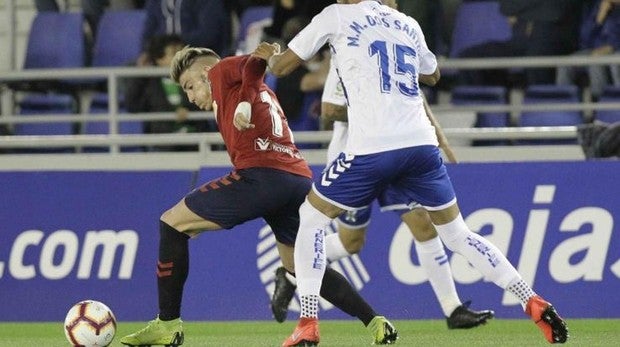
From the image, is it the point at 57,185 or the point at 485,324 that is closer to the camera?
the point at 485,324

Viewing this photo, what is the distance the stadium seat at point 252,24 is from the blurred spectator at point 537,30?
2.04 metres

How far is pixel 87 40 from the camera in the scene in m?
18.3

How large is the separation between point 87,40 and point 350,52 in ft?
30.4

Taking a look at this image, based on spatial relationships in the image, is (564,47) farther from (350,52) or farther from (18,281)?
(350,52)

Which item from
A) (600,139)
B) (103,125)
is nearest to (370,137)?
(600,139)

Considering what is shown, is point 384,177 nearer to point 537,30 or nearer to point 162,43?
point 537,30

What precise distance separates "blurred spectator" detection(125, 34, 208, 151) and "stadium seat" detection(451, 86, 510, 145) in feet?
8.05

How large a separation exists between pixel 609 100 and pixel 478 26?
1.75 meters

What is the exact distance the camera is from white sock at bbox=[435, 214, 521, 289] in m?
9.65

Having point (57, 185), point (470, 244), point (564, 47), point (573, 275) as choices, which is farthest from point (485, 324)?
point (564, 47)

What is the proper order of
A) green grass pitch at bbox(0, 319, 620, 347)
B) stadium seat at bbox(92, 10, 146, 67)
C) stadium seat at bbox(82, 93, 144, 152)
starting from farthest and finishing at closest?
stadium seat at bbox(92, 10, 146, 67) < stadium seat at bbox(82, 93, 144, 152) < green grass pitch at bbox(0, 319, 620, 347)

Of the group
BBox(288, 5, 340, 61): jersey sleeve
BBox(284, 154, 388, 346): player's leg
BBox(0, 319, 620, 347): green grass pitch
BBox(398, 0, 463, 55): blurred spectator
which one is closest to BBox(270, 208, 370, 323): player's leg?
BBox(0, 319, 620, 347): green grass pitch

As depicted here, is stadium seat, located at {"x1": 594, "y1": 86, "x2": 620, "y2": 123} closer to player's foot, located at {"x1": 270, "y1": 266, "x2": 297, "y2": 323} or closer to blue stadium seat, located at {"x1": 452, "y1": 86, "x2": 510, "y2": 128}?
blue stadium seat, located at {"x1": 452, "y1": 86, "x2": 510, "y2": 128}

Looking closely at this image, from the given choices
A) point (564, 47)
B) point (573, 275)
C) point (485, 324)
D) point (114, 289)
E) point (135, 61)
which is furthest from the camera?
point (135, 61)
